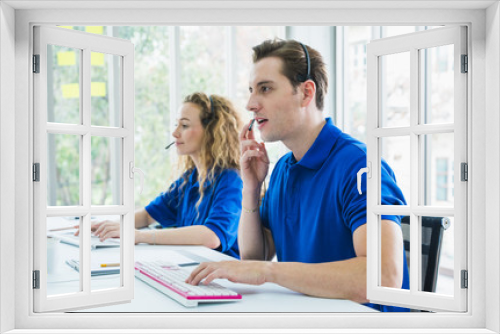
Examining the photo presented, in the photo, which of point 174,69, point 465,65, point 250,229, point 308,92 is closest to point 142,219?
point 250,229

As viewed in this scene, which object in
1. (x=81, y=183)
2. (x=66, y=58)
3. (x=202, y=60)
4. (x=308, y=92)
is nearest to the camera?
(x=81, y=183)

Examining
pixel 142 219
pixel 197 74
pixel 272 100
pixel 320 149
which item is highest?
pixel 197 74

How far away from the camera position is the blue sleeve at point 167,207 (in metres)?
3.41

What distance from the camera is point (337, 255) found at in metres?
2.39

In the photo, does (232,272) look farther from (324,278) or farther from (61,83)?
(61,83)

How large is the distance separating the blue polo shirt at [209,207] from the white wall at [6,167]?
1226mm

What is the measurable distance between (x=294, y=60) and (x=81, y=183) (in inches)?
54.4

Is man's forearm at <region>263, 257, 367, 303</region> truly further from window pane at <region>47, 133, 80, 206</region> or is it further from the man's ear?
window pane at <region>47, 133, 80, 206</region>

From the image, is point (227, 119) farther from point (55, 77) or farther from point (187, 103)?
point (55, 77)

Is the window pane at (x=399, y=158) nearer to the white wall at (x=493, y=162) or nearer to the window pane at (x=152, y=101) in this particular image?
the window pane at (x=152, y=101)

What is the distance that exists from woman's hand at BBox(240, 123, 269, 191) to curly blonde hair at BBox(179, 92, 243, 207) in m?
0.38

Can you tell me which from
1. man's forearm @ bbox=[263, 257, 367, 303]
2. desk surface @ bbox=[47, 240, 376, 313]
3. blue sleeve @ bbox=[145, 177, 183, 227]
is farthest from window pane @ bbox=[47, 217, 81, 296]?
man's forearm @ bbox=[263, 257, 367, 303]

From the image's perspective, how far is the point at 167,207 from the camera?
11.2 feet

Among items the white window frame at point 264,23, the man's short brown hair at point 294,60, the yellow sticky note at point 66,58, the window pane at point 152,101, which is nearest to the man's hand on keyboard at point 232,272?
the white window frame at point 264,23
